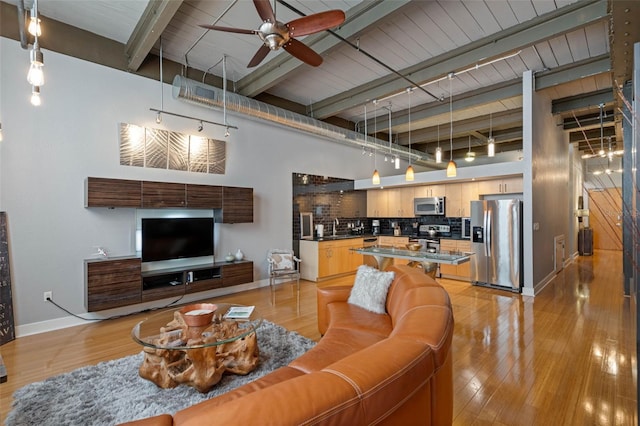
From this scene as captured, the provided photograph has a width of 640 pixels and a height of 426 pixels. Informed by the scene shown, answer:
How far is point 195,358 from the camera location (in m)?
2.43

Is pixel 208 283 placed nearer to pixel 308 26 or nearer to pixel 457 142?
pixel 308 26

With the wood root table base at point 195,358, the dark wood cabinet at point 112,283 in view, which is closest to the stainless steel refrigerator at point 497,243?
the wood root table base at point 195,358

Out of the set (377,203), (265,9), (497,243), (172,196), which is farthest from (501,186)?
(172,196)

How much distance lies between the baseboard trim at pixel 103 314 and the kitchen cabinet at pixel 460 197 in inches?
195

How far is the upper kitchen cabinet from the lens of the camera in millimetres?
7323

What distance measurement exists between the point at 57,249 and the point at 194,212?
179 centimetres

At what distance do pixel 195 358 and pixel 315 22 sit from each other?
112 inches

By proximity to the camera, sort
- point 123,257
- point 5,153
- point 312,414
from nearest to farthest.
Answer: point 312,414, point 5,153, point 123,257

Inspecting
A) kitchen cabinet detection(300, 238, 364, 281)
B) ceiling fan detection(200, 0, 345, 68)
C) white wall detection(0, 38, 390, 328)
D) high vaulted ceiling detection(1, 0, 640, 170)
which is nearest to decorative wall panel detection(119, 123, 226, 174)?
white wall detection(0, 38, 390, 328)

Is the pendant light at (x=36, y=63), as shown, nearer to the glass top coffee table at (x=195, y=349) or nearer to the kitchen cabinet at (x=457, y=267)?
the glass top coffee table at (x=195, y=349)

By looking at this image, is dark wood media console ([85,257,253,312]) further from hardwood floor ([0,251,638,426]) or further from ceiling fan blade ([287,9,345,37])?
ceiling fan blade ([287,9,345,37])

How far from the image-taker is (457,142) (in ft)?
31.5

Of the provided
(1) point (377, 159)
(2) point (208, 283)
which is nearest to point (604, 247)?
(1) point (377, 159)

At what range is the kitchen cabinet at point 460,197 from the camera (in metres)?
Answer: 6.85
